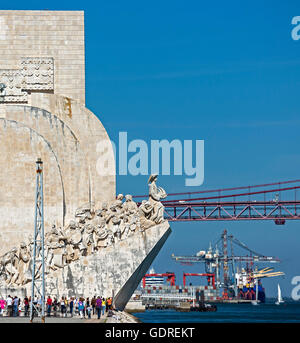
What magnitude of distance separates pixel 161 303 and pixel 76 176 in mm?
45656

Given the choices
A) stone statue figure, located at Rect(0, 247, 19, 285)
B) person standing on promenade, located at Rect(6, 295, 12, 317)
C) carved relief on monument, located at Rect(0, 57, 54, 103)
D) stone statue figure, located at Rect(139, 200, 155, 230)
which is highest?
carved relief on monument, located at Rect(0, 57, 54, 103)

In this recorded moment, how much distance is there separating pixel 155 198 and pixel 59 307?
15.9 feet

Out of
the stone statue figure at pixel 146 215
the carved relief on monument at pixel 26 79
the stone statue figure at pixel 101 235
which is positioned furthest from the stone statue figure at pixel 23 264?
the carved relief on monument at pixel 26 79

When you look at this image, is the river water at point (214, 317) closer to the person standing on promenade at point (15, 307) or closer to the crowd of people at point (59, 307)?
the crowd of people at point (59, 307)

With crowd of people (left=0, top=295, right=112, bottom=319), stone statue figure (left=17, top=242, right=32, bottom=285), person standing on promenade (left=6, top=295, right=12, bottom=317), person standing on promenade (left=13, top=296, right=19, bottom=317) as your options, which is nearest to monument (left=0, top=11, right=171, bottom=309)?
stone statue figure (left=17, top=242, right=32, bottom=285)

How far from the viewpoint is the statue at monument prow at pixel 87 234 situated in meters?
28.3

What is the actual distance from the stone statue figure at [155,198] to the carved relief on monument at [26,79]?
480 cm

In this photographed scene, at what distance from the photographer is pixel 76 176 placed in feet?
99.5

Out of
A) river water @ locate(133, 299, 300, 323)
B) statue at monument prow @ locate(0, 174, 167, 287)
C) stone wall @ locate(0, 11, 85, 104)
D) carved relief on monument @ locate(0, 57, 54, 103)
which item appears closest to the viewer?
statue at monument prow @ locate(0, 174, 167, 287)

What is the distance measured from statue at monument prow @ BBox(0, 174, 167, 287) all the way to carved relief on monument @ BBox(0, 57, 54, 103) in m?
4.62

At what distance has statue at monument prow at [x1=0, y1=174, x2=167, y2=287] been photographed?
28.3 meters

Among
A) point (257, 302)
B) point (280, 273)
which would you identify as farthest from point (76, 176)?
point (280, 273)

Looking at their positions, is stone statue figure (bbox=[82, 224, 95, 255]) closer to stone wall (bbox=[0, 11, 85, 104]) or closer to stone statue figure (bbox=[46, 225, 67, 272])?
stone statue figure (bbox=[46, 225, 67, 272])
